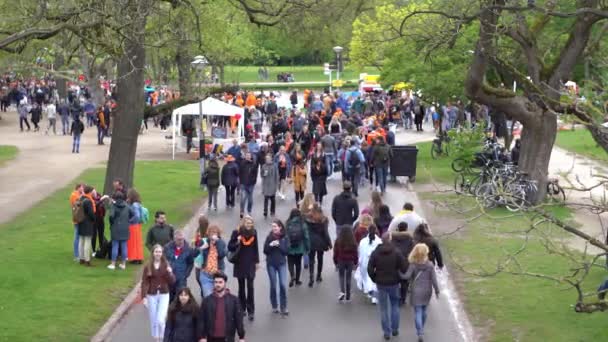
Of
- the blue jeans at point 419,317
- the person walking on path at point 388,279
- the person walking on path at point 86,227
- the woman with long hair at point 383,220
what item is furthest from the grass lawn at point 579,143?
the blue jeans at point 419,317

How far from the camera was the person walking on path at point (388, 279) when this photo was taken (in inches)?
535

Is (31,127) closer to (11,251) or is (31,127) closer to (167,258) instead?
(11,251)

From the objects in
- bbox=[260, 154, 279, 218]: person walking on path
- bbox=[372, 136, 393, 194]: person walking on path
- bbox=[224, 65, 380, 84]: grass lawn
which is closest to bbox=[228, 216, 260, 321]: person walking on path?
bbox=[260, 154, 279, 218]: person walking on path

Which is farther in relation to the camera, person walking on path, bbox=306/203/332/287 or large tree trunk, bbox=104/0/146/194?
large tree trunk, bbox=104/0/146/194

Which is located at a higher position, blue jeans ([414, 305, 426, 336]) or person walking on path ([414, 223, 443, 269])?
person walking on path ([414, 223, 443, 269])

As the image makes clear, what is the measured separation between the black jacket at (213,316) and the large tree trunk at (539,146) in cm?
1374

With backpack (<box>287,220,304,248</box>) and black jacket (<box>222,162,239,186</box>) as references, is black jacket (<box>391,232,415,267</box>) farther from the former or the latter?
black jacket (<box>222,162,239,186</box>)

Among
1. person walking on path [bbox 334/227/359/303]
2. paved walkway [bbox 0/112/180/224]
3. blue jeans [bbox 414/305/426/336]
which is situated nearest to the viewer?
blue jeans [bbox 414/305/426/336]

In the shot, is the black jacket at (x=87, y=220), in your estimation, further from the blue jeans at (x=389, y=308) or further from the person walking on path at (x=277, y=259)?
the blue jeans at (x=389, y=308)

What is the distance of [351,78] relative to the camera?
94812mm

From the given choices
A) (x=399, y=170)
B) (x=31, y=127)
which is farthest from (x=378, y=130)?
(x=31, y=127)

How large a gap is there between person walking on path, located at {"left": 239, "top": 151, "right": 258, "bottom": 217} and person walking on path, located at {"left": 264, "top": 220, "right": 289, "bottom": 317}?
27.0 ft

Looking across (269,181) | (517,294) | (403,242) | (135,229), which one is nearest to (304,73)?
(269,181)

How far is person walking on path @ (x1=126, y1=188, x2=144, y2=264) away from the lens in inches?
680
